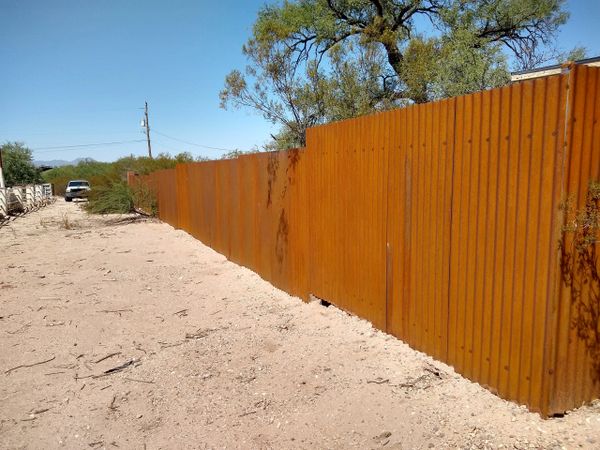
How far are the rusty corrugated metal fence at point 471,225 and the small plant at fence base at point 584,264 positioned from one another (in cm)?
5

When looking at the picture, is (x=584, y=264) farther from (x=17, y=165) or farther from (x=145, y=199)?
(x=17, y=165)


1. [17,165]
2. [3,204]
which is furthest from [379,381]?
[17,165]

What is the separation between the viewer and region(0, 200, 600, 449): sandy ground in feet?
9.30

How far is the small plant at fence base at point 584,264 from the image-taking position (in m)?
2.42

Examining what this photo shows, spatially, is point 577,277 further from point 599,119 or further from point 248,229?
point 248,229

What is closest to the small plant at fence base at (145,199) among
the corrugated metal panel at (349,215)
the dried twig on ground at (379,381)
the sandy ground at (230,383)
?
the sandy ground at (230,383)

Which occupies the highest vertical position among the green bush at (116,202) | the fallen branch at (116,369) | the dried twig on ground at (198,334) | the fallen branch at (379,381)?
the green bush at (116,202)

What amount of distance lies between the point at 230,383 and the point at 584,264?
284cm

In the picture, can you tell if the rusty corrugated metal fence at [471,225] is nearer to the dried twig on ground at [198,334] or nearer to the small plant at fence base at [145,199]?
the dried twig on ground at [198,334]

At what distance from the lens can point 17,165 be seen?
48.6 m

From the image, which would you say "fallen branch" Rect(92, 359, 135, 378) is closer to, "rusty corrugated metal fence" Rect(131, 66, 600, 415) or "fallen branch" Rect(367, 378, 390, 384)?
"rusty corrugated metal fence" Rect(131, 66, 600, 415)

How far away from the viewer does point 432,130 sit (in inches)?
132

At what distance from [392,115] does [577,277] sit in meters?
2.00

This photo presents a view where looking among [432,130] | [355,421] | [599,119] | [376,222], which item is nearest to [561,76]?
[599,119]
